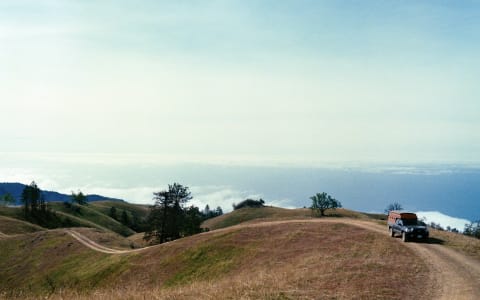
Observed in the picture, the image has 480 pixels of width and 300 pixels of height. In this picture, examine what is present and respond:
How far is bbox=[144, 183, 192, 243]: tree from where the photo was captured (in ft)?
297

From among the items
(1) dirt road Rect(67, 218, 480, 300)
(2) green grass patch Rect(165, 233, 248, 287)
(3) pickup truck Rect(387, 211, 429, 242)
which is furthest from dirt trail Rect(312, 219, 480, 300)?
(2) green grass patch Rect(165, 233, 248, 287)

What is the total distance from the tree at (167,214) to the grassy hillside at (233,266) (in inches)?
663

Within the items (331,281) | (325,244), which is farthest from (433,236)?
(331,281)

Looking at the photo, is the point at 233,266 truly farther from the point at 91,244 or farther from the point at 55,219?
the point at 55,219

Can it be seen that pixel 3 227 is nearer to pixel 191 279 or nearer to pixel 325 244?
pixel 191 279

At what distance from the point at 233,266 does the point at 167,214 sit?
45.1 meters

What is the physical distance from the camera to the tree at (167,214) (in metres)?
90.4

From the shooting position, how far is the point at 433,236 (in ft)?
150

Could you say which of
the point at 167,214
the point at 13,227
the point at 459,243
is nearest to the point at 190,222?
the point at 167,214

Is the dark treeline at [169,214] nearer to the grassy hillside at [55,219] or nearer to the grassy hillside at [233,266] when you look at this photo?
the grassy hillside at [233,266]

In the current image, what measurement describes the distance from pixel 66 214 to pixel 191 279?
142 metres

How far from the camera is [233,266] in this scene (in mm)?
48312

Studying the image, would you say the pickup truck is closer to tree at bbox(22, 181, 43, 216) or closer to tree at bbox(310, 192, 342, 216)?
tree at bbox(310, 192, 342, 216)

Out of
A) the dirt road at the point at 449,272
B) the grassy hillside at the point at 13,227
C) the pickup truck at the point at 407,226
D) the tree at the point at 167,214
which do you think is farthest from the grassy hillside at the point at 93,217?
the dirt road at the point at 449,272
